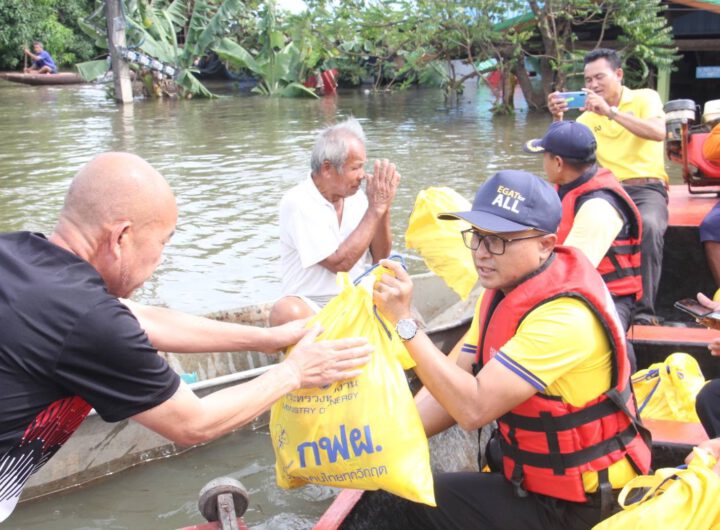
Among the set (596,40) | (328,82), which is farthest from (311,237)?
(328,82)

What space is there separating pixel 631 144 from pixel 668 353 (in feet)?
7.39

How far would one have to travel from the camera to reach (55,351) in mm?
2027

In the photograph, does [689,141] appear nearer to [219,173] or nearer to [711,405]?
[711,405]

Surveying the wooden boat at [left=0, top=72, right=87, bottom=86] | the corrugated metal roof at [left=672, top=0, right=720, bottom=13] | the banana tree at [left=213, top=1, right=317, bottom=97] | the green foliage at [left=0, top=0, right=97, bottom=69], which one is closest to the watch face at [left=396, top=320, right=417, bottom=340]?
the corrugated metal roof at [left=672, top=0, right=720, bottom=13]

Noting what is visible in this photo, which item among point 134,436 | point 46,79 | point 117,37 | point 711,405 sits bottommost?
point 134,436

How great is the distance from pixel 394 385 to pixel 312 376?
0.98 feet

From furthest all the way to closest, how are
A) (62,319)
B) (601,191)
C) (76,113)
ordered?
1. (76,113)
2. (601,191)
3. (62,319)

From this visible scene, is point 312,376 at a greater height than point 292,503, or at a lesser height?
greater

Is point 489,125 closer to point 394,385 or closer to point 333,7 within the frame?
point 333,7

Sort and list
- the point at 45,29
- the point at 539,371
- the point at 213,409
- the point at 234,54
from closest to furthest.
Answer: the point at 213,409 → the point at 539,371 → the point at 234,54 → the point at 45,29

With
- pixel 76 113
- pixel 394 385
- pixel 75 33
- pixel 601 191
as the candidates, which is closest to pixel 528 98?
pixel 76 113

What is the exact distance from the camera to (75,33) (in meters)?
42.4

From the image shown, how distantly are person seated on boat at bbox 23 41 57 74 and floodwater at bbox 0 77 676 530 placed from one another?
607 centimetres

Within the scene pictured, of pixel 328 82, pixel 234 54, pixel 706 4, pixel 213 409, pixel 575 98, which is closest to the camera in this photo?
pixel 213 409
